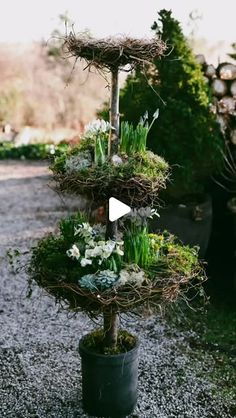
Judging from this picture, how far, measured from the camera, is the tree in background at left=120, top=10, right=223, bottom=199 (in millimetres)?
4676

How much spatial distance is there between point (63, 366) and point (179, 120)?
7.37ft

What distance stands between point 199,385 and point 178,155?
200cm

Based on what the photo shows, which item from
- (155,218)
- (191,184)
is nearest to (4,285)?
(155,218)

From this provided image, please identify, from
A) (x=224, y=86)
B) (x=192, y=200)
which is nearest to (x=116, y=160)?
(x=192, y=200)

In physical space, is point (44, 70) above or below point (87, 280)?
above

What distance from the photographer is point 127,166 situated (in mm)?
2582

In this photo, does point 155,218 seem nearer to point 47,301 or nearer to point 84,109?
point 47,301

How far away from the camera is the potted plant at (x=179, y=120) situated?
468 cm

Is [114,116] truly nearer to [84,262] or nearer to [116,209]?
[116,209]

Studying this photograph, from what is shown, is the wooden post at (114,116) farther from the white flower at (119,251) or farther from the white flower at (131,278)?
the white flower at (131,278)

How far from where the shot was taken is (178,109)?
184 inches

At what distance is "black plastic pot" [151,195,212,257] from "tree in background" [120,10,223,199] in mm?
189

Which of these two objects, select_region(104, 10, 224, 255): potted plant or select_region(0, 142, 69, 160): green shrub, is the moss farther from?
select_region(0, 142, 69, 160): green shrub

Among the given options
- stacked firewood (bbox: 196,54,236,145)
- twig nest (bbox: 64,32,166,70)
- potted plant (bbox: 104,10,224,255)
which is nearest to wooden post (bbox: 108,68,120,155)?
twig nest (bbox: 64,32,166,70)
